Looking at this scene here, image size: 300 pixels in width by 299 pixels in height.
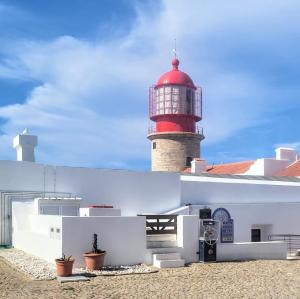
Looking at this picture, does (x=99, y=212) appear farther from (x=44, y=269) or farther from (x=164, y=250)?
(x=44, y=269)

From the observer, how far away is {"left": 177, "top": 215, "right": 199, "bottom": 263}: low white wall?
14695mm

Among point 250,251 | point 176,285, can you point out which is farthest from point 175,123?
point 176,285

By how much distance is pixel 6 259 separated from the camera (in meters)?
14.5

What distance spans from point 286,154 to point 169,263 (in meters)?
16.9

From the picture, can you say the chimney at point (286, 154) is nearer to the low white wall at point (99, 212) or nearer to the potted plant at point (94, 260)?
the low white wall at point (99, 212)

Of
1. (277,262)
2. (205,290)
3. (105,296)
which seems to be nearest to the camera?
(105,296)

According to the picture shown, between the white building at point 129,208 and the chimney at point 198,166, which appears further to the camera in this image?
the chimney at point 198,166

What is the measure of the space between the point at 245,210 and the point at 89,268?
9.80m

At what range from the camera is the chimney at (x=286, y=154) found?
28406 mm

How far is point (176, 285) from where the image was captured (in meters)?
11.2

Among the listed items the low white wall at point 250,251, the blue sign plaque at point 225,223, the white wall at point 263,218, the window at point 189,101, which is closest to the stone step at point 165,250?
the low white wall at point 250,251

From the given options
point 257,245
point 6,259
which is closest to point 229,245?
point 257,245

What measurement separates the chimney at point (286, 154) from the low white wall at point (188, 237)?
49.0 feet

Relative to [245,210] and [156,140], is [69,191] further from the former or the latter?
[156,140]
